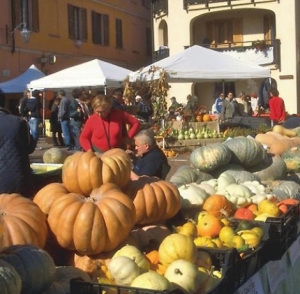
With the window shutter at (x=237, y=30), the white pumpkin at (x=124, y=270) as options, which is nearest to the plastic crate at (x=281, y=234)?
the white pumpkin at (x=124, y=270)

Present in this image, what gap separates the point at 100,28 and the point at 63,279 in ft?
104

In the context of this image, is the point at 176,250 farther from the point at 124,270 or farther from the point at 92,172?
the point at 92,172

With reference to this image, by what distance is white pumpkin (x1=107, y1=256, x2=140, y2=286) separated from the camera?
3383 mm

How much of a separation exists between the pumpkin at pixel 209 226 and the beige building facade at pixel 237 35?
23.5 m

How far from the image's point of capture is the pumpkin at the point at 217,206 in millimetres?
5006

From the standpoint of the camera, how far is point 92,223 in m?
3.86

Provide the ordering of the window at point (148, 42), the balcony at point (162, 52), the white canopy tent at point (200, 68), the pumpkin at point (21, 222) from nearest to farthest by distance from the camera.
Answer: the pumpkin at point (21, 222), the white canopy tent at point (200, 68), the balcony at point (162, 52), the window at point (148, 42)

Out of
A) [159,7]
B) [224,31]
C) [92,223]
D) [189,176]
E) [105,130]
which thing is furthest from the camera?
[159,7]

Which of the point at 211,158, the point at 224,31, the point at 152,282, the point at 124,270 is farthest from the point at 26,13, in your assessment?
the point at 152,282

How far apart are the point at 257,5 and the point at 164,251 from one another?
2751cm

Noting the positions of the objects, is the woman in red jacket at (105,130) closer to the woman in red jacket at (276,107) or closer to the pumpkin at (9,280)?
the pumpkin at (9,280)

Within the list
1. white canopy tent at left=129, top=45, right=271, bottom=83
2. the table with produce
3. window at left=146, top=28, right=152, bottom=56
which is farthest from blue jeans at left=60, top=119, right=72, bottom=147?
window at left=146, top=28, right=152, bottom=56

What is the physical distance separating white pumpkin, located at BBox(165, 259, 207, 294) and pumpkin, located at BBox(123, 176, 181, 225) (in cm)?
96

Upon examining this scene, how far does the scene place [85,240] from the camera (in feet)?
12.6
